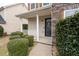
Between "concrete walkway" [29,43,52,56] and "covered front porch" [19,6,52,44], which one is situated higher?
"covered front porch" [19,6,52,44]

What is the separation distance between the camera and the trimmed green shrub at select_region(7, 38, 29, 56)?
352 centimetres

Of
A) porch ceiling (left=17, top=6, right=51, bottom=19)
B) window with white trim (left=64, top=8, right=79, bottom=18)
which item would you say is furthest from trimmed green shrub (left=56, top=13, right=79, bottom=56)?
porch ceiling (left=17, top=6, right=51, bottom=19)

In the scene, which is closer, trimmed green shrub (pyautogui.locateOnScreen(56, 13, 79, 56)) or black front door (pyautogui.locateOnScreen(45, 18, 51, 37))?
trimmed green shrub (pyautogui.locateOnScreen(56, 13, 79, 56))

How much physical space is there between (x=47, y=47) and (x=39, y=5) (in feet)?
2.72

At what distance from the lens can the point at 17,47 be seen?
11.6 ft

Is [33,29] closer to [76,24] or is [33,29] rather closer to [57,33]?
[57,33]

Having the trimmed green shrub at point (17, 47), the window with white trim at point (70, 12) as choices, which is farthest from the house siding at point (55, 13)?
the trimmed green shrub at point (17, 47)

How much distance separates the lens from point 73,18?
3492 millimetres

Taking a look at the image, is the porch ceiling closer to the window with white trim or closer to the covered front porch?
the covered front porch

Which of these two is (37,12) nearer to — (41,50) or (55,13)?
(55,13)

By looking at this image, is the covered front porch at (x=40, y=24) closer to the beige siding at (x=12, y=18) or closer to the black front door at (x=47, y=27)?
the black front door at (x=47, y=27)

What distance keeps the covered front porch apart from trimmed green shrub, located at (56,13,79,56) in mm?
195

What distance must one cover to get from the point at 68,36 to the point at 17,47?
0.99m

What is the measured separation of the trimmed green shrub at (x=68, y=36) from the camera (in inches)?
137
